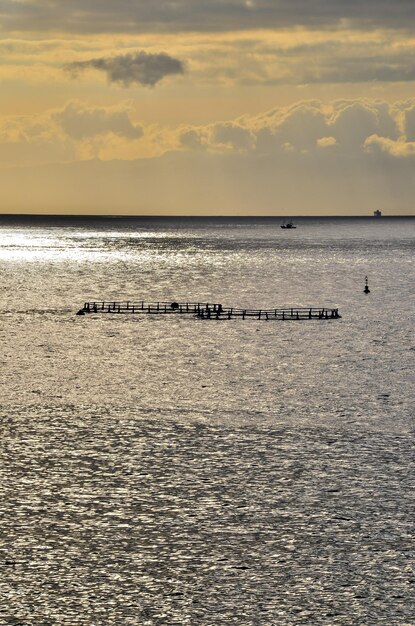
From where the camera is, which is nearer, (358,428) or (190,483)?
(190,483)

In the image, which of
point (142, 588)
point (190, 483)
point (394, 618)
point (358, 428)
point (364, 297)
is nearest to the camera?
point (394, 618)

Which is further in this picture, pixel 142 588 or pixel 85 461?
pixel 85 461

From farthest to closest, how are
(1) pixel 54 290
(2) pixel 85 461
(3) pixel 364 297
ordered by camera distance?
(1) pixel 54 290, (3) pixel 364 297, (2) pixel 85 461

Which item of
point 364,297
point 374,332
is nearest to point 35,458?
point 374,332

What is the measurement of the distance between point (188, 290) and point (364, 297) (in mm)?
32218

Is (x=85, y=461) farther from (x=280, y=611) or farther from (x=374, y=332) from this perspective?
(x=374, y=332)

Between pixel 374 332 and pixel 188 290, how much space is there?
2815 inches

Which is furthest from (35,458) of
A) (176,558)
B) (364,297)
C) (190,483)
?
(364,297)

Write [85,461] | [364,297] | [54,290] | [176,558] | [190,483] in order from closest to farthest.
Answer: [176,558]
[190,483]
[85,461]
[364,297]
[54,290]

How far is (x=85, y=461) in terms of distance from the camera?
192 feet

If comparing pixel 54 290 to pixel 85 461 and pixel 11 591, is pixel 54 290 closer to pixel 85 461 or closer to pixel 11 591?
pixel 85 461

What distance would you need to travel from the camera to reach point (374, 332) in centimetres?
12106

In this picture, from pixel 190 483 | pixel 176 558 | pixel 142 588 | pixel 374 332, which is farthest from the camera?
pixel 374 332

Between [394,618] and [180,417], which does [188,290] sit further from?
[394,618]
